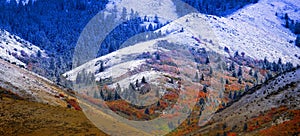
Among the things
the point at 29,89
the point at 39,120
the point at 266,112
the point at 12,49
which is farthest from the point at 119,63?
the point at 266,112

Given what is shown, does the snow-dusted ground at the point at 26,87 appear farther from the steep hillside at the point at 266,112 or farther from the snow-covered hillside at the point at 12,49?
the snow-covered hillside at the point at 12,49

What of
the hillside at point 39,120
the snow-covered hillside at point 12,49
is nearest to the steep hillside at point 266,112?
the hillside at point 39,120

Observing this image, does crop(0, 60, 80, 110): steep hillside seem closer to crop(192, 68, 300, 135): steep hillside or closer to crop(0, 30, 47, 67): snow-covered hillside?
crop(192, 68, 300, 135): steep hillside

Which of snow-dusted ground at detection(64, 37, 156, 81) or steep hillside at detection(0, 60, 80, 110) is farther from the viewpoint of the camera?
snow-dusted ground at detection(64, 37, 156, 81)

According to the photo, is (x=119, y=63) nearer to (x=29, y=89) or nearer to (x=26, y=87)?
(x=26, y=87)

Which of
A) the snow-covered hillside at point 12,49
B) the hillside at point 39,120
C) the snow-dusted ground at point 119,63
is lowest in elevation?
the hillside at point 39,120

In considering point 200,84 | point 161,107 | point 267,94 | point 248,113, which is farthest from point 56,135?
point 200,84

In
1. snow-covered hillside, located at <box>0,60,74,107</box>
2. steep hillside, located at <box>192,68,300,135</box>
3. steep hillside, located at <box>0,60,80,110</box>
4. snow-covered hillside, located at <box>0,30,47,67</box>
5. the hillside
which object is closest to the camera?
steep hillside, located at <box>192,68,300,135</box>

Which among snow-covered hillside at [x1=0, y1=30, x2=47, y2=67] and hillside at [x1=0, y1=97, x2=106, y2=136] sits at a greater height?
snow-covered hillside at [x1=0, y1=30, x2=47, y2=67]

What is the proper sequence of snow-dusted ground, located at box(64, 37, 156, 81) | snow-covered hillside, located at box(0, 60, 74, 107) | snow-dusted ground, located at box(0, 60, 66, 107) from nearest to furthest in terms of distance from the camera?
snow-covered hillside, located at box(0, 60, 74, 107) < snow-dusted ground, located at box(0, 60, 66, 107) < snow-dusted ground, located at box(64, 37, 156, 81)

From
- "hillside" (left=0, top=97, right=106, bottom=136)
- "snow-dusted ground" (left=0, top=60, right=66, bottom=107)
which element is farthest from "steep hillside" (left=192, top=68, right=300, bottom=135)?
"snow-dusted ground" (left=0, top=60, right=66, bottom=107)

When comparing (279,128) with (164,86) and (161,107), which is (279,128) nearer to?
(161,107)
